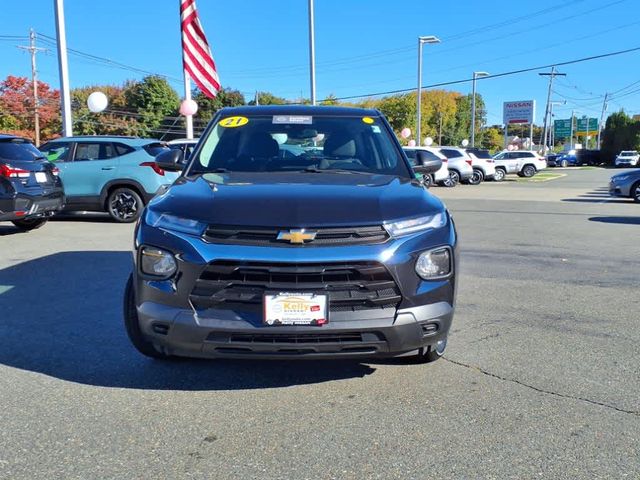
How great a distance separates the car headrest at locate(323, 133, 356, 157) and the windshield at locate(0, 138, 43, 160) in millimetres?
6754

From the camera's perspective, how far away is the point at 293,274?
3.12m

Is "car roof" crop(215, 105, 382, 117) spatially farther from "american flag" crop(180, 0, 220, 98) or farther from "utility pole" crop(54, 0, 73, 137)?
"american flag" crop(180, 0, 220, 98)

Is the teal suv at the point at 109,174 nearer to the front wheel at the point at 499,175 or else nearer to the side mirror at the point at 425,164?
the side mirror at the point at 425,164

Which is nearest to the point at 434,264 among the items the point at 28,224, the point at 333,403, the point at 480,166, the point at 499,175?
the point at 333,403

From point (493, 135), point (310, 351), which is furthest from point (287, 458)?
point (493, 135)

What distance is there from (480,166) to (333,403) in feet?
92.1

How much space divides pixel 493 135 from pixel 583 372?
416 feet

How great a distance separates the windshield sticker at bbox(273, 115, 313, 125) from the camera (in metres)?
4.83

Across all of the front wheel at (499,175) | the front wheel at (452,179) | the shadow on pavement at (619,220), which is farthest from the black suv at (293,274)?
the front wheel at (499,175)

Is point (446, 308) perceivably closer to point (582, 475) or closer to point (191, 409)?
point (582, 475)

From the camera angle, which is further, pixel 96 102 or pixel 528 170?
pixel 528 170

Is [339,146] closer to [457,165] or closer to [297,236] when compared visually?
[297,236]

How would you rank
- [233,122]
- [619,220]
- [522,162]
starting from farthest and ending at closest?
1. [522,162]
2. [619,220]
3. [233,122]

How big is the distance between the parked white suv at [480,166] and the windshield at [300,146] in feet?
84.3
